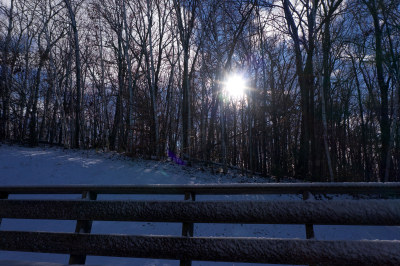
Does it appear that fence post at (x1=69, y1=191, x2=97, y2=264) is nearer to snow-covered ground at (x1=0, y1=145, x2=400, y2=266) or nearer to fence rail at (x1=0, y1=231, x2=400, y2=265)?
fence rail at (x1=0, y1=231, x2=400, y2=265)

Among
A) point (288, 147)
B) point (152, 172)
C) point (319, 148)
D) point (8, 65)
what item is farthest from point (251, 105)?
point (8, 65)

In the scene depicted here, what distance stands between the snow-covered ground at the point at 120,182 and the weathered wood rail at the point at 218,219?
2.62m

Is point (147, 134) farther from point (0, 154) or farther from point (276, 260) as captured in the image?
point (276, 260)

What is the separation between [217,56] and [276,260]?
47.9 ft

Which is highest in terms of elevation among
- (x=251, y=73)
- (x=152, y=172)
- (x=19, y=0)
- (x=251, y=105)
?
(x=19, y=0)

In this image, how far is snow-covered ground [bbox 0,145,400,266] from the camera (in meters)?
5.79

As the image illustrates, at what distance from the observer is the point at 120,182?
9711 mm

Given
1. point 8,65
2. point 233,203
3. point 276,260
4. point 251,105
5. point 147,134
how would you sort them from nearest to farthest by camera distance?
point 276,260 → point 233,203 → point 147,134 → point 251,105 → point 8,65

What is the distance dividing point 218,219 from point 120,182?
28.0 feet

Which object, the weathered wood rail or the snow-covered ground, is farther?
the snow-covered ground

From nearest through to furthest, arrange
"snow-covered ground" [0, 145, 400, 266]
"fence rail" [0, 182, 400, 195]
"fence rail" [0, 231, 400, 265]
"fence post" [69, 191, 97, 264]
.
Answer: "fence rail" [0, 231, 400, 265] → "fence rail" [0, 182, 400, 195] → "fence post" [69, 191, 97, 264] → "snow-covered ground" [0, 145, 400, 266]

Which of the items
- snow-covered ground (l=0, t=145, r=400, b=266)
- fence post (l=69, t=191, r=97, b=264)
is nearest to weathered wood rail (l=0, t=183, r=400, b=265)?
fence post (l=69, t=191, r=97, b=264)

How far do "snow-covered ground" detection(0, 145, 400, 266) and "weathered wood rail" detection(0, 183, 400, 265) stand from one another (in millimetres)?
2621

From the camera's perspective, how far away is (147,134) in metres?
15.1
